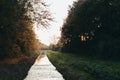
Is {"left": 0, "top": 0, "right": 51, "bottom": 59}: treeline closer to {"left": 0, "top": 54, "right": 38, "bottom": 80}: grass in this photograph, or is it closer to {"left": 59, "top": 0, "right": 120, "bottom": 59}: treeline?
{"left": 0, "top": 54, "right": 38, "bottom": 80}: grass

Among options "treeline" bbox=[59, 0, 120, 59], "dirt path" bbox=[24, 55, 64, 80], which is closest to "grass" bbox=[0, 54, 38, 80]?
"dirt path" bbox=[24, 55, 64, 80]

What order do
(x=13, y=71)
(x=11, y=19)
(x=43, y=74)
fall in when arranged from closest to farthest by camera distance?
(x=13, y=71), (x=43, y=74), (x=11, y=19)

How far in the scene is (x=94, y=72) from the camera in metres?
24.3

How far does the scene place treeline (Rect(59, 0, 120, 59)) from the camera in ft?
159

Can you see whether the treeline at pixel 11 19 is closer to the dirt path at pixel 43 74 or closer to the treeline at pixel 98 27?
the dirt path at pixel 43 74

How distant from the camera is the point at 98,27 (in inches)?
2101

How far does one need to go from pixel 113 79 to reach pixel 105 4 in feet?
111

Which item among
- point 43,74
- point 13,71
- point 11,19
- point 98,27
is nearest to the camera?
point 13,71

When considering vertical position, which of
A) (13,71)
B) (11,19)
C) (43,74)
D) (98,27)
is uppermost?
(98,27)

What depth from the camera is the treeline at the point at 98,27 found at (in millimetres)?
48469

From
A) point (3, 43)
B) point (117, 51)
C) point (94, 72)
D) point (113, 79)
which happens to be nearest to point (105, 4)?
point (117, 51)

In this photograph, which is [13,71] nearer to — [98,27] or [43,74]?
[43,74]

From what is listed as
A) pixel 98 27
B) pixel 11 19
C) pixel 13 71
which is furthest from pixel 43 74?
pixel 98 27

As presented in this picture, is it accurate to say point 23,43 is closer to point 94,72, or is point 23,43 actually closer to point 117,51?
point 117,51
